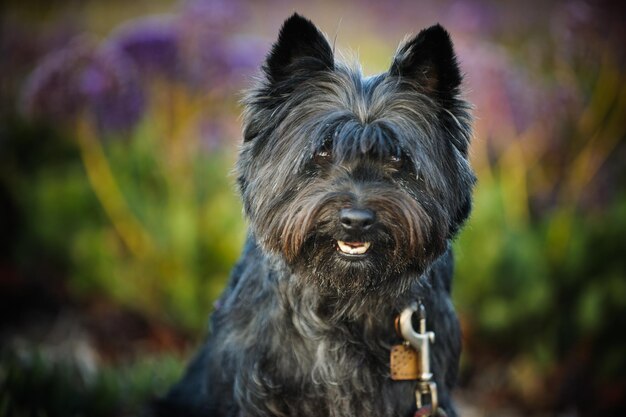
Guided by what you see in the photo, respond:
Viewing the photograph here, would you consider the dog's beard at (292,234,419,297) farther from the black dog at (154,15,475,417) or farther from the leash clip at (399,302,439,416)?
the leash clip at (399,302,439,416)

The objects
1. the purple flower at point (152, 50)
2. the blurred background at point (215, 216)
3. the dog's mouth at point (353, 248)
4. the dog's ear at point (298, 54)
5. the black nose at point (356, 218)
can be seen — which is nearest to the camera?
the black nose at point (356, 218)

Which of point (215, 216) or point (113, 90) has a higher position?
point (113, 90)

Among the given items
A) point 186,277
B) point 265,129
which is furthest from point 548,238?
point 265,129

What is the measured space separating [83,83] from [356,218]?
304 cm

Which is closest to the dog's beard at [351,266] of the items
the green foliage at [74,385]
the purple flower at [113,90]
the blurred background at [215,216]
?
the green foliage at [74,385]

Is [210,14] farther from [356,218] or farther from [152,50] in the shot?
[356,218]

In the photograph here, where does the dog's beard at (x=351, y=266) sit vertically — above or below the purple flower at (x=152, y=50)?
below

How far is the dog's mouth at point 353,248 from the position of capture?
241 cm

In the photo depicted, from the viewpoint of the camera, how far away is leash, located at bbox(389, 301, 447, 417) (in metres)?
2.55

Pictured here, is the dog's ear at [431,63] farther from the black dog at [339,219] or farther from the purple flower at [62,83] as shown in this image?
the purple flower at [62,83]

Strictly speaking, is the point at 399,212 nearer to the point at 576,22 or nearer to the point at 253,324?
the point at 253,324

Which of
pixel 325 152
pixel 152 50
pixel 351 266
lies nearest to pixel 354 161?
pixel 325 152

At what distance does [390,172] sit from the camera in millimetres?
2479

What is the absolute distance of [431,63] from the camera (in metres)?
2.53
